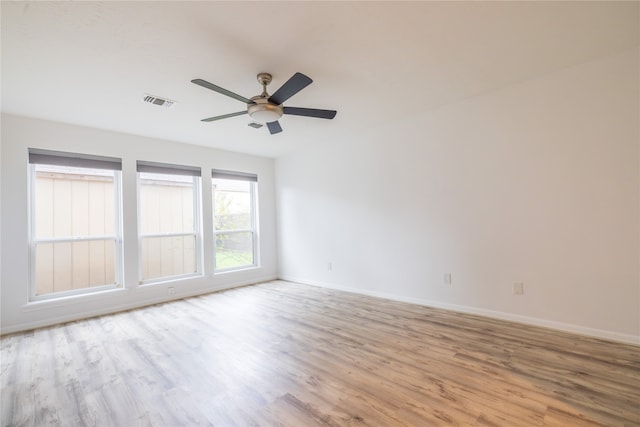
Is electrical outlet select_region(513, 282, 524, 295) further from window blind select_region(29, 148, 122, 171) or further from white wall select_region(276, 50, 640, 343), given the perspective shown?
window blind select_region(29, 148, 122, 171)

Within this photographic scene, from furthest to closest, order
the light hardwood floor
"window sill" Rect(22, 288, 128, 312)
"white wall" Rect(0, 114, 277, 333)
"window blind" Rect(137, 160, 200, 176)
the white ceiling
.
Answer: "window blind" Rect(137, 160, 200, 176)
"window sill" Rect(22, 288, 128, 312)
"white wall" Rect(0, 114, 277, 333)
the white ceiling
the light hardwood floor

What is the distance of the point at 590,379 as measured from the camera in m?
1.98

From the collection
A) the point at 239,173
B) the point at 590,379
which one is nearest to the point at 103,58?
the point at 239,173

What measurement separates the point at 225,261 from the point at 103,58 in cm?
366

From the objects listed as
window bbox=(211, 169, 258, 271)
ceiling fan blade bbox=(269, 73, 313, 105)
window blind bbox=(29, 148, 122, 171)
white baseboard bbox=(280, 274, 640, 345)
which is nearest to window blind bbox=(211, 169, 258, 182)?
window bbox=(211, 169, 258, 271)

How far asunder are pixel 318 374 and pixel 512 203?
2661 mm

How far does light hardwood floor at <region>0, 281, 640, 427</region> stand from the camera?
1.72m

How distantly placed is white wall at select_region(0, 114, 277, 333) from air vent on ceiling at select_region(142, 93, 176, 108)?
1.40 meters

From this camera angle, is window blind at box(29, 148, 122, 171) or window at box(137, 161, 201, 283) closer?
window blind at box(29, 148, 122, 171)

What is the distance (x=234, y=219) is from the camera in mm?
5500

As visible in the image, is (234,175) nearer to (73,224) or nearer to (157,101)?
(157,101)

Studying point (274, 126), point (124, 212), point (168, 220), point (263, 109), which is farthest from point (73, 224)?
point (263, 109)

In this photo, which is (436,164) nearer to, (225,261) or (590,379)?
(590,379)

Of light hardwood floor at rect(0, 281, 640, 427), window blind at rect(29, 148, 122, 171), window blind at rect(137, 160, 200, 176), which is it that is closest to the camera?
light hardwood floor at rect(0, 281, 640, 427)
